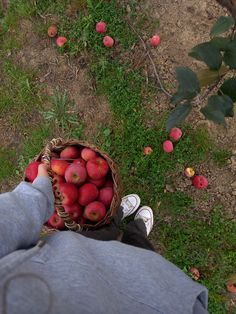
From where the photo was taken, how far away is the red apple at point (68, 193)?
2020 mm

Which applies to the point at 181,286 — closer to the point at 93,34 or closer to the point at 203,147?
the point at 203,147

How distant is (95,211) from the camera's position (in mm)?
2043

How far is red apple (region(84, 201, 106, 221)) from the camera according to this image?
6.70 ft

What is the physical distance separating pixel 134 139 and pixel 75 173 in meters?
0.64

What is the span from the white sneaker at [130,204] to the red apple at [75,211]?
0.42 meters

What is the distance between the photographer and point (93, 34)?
269 centimetres

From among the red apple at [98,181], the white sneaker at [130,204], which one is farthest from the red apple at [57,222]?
the white sneaker at [130,204]

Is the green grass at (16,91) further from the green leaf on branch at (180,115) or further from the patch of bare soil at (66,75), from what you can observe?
the green leaf on branch at (180,115)

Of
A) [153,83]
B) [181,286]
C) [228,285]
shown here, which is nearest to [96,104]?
[153,83]

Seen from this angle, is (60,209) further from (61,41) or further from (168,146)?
(61,41)

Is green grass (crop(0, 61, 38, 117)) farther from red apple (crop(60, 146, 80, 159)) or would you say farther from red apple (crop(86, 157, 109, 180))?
red apple (crop(86, 157, 109, 180))

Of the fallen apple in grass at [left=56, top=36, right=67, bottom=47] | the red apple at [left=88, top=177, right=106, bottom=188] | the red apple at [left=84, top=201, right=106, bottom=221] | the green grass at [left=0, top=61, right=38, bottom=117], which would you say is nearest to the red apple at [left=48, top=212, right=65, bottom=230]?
the red apple at [left=84, top=201, right=106, bottom=221]

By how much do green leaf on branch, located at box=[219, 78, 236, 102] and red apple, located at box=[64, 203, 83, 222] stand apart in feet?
3.43

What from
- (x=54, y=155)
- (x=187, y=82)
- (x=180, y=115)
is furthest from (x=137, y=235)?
(x=187, y=82)
